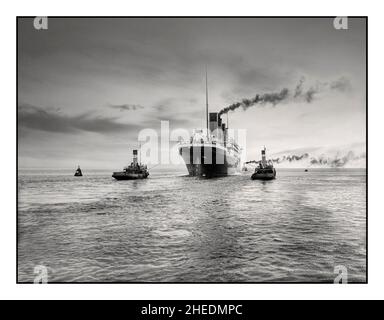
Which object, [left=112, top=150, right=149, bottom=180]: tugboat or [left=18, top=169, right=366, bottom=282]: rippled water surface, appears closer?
[left=18, top=169, right=366, bottom=282]: rippled water surface

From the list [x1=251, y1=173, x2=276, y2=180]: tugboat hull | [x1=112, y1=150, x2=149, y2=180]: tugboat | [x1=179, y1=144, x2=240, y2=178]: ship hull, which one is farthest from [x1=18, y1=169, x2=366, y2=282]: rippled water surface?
[x1=112, y1=150, x2=149, y2=180]: tugboat


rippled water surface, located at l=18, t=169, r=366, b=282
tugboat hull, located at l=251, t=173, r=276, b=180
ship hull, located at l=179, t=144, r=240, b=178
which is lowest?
rippled water surface, located at l=18, t=169, r=366, b=282

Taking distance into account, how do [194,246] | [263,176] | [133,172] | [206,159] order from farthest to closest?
[133,172], [206,159], [263,176], [194,246]

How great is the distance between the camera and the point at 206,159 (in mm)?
51406

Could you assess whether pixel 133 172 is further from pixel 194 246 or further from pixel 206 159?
pixel 194 246

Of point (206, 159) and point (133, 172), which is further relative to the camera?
point (133, 172)

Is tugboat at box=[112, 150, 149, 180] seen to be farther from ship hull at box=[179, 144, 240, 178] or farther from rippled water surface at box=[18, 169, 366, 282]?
rippled water surface at box=[18, 169, 366, 282]

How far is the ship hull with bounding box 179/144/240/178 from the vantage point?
164 ft

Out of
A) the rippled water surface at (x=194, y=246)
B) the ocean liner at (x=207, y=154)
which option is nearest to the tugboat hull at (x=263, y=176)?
the ocean liner at (x=207, y=154)

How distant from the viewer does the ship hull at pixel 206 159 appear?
50.1 meters

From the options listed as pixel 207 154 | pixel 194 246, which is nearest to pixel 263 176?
pixel 207 154
